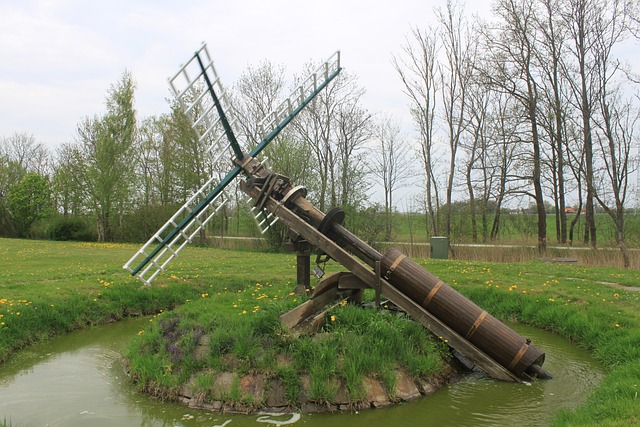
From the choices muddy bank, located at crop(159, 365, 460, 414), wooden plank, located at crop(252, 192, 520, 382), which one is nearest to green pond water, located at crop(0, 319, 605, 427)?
muddy bank, located at crop(159, 365, 460, 414)

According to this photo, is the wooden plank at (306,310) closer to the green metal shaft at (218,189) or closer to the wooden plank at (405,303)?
the wooden plank at (405,303)

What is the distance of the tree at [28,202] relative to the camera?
42.8 m

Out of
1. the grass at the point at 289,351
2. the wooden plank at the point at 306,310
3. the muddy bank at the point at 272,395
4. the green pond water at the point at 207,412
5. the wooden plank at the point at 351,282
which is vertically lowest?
the green pond water at the point at 207,412

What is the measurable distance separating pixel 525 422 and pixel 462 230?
27071 mm

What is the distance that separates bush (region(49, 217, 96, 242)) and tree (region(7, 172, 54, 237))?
218 inches

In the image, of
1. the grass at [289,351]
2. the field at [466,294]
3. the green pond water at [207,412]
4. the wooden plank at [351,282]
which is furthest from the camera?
the wooden plank at [351,282]

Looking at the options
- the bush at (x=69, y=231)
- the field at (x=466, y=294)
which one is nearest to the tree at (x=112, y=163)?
the bush at (x=69, y=231)

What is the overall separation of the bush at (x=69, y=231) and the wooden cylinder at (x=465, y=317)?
36736 mm

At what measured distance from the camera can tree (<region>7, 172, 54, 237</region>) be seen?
42812 mm

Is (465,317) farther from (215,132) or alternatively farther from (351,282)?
(215,132)

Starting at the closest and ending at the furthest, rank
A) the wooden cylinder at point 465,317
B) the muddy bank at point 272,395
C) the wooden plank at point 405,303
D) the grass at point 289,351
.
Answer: the muddy bank at point 272,395, the grass at point 289,351, the wooden cylinder at point 465,317, the wooden plank at point 405,303

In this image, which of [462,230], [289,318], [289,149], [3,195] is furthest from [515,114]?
[3,195]

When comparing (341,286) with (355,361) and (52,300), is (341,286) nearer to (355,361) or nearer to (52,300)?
(355,361)

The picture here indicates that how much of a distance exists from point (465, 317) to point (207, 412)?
13.4 feet
